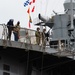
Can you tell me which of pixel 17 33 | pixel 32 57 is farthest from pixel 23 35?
pixel 32 57

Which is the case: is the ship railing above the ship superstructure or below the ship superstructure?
above

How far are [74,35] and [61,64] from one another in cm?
284

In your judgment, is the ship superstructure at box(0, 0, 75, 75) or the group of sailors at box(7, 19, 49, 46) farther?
the group of sailors at box(7, 19, 49, 46)

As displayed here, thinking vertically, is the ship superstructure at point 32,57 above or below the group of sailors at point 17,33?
below

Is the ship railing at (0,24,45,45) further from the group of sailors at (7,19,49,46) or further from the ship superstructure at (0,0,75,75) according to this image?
the group of sailors at (7,19,49,46)

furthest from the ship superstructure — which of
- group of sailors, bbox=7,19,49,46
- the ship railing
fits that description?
group of sailors, bbox=7,19,49,46

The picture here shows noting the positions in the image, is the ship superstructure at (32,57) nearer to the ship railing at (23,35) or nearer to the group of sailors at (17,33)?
the ship railing at (23,35)

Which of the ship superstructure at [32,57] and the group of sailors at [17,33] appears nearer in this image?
the ship superstructure at [32,57]

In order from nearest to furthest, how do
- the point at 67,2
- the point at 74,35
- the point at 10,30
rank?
the point at 10,30 → the point at 74,35 → the point at 67,2

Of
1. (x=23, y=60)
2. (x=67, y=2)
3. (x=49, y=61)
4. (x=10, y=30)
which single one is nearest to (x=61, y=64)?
(x=49, y=61)

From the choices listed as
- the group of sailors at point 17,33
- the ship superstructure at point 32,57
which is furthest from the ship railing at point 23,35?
the group of sailors at point 17,33

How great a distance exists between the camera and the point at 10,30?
19.0 metres

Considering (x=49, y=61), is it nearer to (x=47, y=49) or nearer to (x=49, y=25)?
(x=47, y=49)

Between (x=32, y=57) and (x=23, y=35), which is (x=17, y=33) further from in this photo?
(x=32, y=57)
